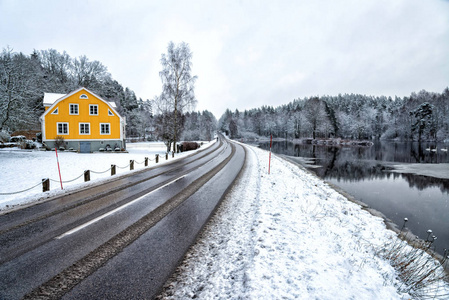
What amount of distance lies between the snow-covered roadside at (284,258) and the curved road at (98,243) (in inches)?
22.6

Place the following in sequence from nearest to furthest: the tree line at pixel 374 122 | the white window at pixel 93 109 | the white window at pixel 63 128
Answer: the white window at pixel 63 128 → the white window at pixel 93 109 → the tree line at pixel 374 122

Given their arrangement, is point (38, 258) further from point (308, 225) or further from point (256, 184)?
point (256, 184)

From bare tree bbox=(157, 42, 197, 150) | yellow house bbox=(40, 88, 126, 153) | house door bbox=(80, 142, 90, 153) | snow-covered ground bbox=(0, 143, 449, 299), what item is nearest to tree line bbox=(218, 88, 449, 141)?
bare tree bbox=(157, 42, 197, 150)

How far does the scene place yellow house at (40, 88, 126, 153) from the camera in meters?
25.0

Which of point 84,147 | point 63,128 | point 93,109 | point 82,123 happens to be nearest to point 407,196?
point 84,147

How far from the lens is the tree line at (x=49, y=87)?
2380 cm

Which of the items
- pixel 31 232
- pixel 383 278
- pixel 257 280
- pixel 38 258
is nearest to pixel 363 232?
pixel 383 278

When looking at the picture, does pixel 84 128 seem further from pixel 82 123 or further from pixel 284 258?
pixel 284 258

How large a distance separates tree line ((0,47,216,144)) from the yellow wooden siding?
3.23 m

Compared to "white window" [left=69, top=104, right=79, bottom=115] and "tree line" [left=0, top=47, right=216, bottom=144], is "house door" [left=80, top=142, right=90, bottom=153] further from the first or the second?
A: "tree line" [left=0, top=47, right=216, bottom=144]

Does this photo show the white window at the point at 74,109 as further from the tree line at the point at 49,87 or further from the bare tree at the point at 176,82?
the bare tree at the point at 176,82

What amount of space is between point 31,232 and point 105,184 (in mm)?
5006

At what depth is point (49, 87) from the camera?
39500 mm

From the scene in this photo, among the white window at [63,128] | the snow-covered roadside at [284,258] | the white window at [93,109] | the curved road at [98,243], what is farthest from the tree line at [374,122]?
the curved road at [98,243]
